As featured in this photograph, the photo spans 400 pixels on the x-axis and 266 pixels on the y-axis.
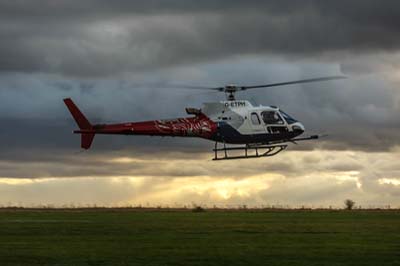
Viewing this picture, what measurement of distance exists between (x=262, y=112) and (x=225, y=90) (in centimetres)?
297

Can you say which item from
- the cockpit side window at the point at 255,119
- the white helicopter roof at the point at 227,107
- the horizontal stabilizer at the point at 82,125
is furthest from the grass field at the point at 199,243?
the white helicopter roof at the point at 227,107

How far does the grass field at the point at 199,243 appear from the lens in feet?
119

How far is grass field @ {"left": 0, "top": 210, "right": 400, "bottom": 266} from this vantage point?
36.2 m

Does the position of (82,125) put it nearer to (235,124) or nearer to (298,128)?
(235,124)

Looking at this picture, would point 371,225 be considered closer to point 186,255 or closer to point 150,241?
point 150,241

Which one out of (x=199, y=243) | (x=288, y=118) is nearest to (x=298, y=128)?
(x=288, y=118)

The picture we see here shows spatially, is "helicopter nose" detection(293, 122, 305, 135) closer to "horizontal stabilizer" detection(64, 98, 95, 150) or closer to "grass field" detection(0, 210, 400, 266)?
"grass field" detection(0, 210, 400, 266)

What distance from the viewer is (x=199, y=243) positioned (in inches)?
1732

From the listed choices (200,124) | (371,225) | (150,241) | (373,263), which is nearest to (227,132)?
(200,124)

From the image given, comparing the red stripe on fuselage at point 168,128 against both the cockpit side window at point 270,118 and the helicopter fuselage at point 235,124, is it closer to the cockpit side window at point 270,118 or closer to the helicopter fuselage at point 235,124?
the helicopter fuselage at point 235,124

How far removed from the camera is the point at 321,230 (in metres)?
55.0

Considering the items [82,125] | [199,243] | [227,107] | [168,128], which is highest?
[227,107]

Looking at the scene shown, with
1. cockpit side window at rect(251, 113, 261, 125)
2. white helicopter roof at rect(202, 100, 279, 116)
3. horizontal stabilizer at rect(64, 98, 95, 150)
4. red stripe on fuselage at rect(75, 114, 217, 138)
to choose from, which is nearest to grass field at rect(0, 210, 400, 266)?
horizontal stabilizer at rect(64, 98, 95, 150)

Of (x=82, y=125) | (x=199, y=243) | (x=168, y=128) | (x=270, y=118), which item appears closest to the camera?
(x=199, y=243)
